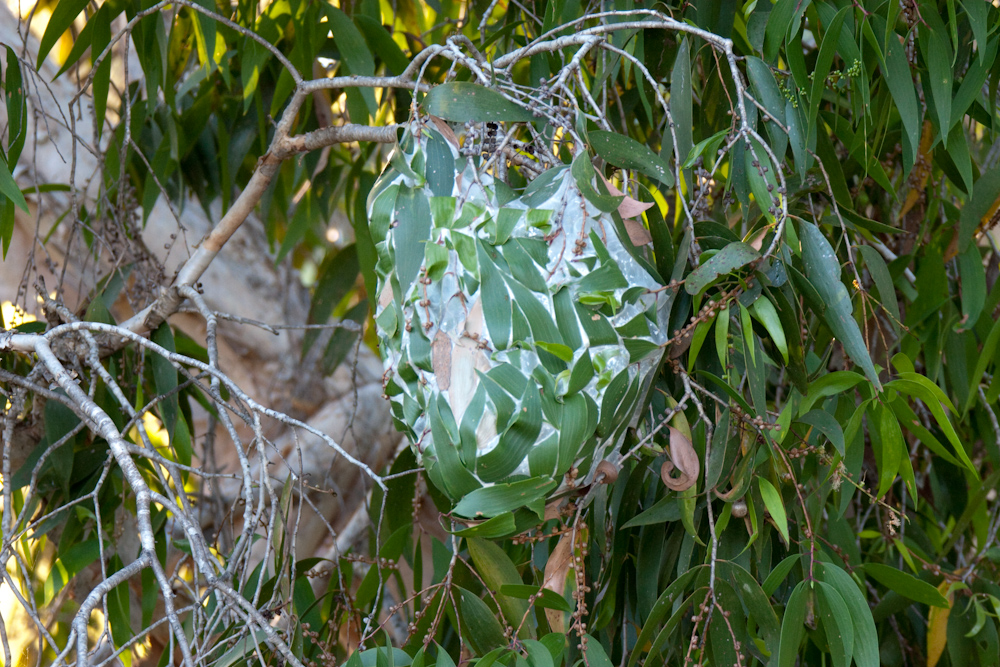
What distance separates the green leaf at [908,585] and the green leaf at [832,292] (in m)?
0.20

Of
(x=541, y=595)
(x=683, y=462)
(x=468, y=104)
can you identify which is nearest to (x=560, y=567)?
(x=541, y=595)

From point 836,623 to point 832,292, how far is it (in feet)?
0.80

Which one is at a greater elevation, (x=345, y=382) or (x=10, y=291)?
(x=10, y=291)

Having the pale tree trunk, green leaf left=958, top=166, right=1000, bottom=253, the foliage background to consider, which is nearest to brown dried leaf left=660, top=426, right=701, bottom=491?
the foliage background

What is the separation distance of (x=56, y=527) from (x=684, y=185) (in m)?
0.90

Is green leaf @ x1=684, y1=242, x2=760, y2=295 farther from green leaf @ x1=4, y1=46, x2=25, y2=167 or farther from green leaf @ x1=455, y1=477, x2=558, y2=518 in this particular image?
green leaf @ x1=4, y1=46, x2=25, y2=167

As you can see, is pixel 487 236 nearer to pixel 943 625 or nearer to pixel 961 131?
pixel 961 131

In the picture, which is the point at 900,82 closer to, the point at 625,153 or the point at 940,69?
A: the point at 940,69

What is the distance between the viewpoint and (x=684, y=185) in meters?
0.64

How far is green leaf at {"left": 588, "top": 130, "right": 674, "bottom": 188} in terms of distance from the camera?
22.6 inches

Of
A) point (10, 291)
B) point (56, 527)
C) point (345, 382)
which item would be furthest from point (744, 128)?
point (10, 291)

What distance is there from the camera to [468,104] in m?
0.54

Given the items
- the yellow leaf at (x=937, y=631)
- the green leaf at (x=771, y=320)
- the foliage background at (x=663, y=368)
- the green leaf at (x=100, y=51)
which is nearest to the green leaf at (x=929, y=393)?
the foliage background at (x=663, y=368)

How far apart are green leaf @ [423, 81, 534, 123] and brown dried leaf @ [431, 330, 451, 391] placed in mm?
147
